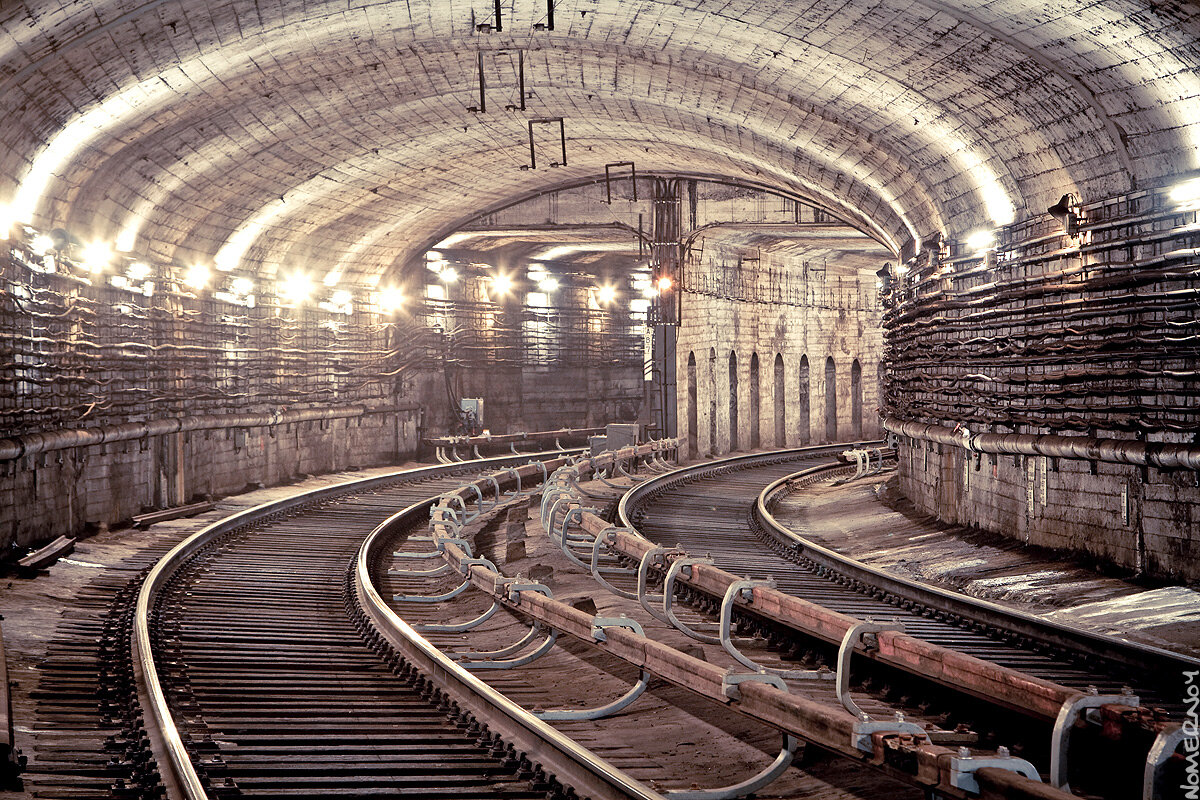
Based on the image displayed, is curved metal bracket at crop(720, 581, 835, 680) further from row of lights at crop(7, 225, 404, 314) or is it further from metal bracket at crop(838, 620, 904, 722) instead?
row of lights at crop(7, 225, 404, 314)

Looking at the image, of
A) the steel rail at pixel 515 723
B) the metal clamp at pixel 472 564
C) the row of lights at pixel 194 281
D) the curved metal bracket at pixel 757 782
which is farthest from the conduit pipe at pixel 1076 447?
the row of lights at pixel 194 281

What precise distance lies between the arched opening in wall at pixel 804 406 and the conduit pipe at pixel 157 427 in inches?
457

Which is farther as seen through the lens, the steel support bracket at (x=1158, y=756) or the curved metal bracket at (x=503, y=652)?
the curved metal bracket at (x=503, y=652)

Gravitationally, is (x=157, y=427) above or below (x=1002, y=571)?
above

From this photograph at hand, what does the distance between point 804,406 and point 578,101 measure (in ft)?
55.1

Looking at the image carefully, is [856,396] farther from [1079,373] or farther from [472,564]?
[472,564]

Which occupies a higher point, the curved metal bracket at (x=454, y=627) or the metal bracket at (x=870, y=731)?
the metal bracket at (x=870, y=731)

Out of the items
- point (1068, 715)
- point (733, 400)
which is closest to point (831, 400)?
point (733, 400)

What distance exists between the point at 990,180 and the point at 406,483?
14.0m

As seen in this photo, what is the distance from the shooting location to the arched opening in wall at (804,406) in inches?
1314

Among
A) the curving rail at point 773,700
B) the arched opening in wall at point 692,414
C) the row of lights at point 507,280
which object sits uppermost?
the row of lights at point 507,280

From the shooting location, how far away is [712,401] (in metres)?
29.7

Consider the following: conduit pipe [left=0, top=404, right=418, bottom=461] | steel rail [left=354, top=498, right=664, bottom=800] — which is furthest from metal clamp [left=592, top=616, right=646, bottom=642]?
conduit pipe [left=0, top=404, right=418, bottom=461]

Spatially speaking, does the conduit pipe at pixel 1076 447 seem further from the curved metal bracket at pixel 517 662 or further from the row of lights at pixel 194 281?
the row of lights at pixel 194 281
